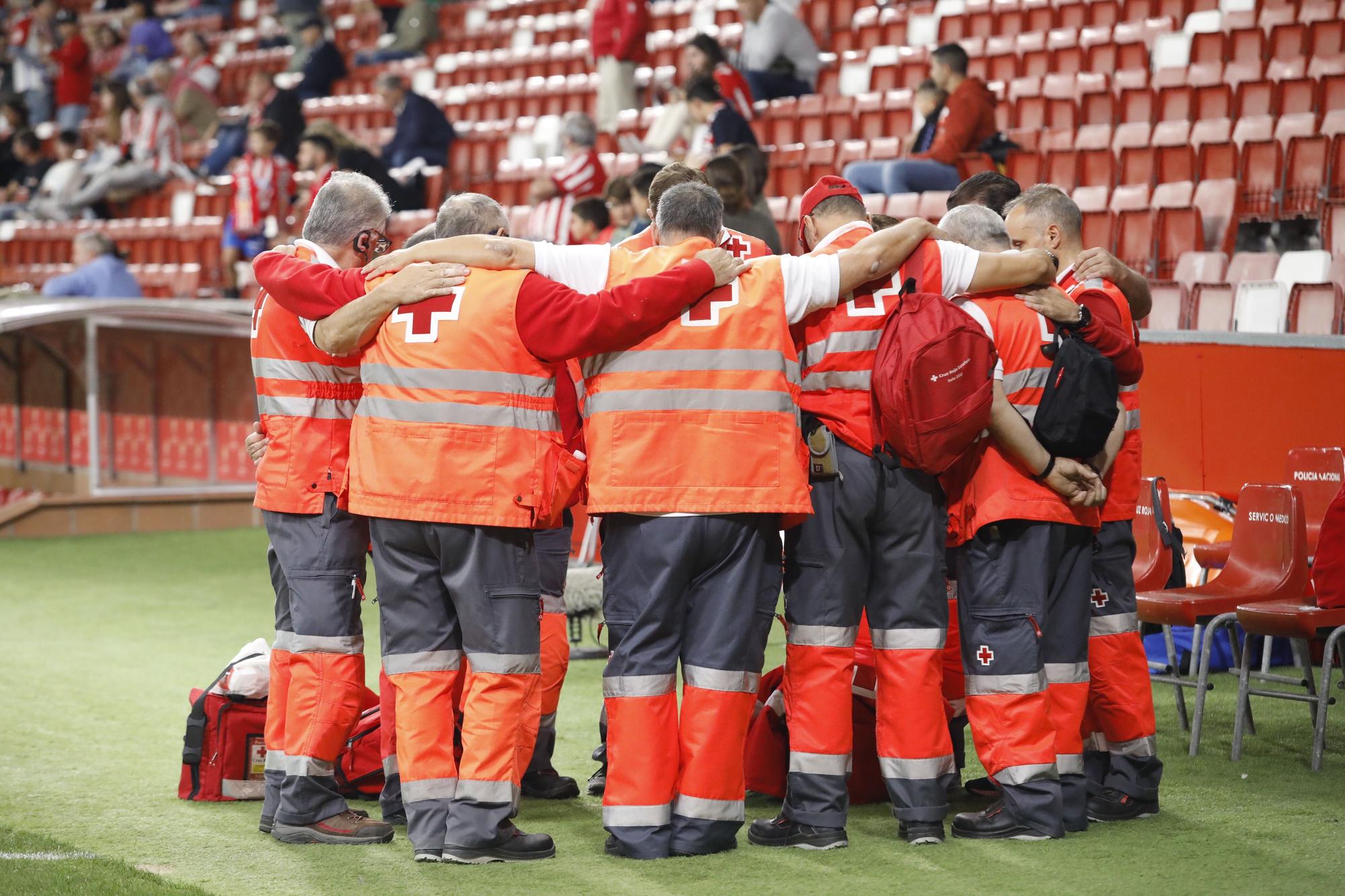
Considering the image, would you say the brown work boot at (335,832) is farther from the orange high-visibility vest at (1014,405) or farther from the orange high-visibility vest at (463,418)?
the orange high-visibility vest at (1014,405)

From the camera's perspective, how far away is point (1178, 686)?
5641 millimetres

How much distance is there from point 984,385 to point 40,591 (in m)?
6.73

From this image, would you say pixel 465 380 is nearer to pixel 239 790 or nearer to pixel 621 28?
pixel 239 790

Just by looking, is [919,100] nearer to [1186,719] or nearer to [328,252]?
[1186,719]

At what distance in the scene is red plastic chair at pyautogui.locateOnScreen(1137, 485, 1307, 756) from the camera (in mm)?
5375

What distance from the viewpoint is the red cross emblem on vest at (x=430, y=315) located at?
4.05m

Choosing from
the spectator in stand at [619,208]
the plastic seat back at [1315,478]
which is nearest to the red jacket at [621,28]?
the spectator in stand at [619,208]

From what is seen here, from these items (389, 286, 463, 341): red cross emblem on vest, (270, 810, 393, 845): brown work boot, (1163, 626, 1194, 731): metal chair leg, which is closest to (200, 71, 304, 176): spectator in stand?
(1163, 626, 1194, 731): metal chair leg

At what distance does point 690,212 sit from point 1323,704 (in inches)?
106

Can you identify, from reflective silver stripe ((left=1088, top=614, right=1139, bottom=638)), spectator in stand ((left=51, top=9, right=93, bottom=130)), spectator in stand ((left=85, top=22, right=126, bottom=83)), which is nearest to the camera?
reflective silver stripe ((left=1088, top=614, right=1139, bottom=638))

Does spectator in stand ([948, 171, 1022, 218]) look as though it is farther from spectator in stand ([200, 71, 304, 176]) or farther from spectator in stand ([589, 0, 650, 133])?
spectator in stand ([200, 71, 304, 176])

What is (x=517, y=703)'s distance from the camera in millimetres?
4082

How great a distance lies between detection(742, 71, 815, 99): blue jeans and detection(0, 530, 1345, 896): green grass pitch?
7120 mm

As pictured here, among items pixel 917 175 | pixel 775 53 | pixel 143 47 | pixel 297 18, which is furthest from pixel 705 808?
pixel 143 47
